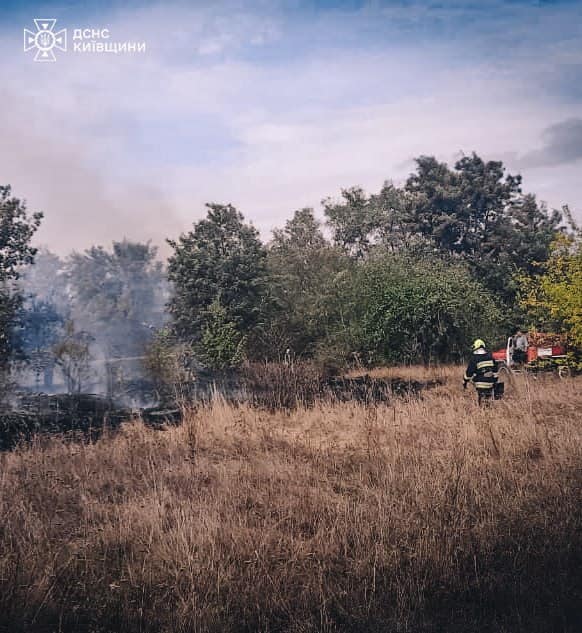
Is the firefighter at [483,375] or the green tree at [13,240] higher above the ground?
the green tree at [13,240]

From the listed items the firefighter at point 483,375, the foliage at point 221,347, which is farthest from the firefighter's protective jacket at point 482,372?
the foliage at point 221,347

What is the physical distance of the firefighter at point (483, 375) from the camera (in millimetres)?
10648

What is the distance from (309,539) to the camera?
454 cm

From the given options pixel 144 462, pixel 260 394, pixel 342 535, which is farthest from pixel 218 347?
pixel 342 535

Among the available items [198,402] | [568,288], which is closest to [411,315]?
[568,288]

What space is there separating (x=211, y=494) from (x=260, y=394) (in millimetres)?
6463

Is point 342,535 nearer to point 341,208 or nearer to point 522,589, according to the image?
point 522,589

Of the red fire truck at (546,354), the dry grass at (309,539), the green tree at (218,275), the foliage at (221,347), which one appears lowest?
the dry grass at (309,539)

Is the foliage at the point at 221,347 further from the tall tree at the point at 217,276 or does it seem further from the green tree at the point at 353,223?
the green tree at the point at 353,223

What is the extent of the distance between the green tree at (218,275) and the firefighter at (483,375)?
458 inches

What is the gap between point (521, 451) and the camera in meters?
6.48

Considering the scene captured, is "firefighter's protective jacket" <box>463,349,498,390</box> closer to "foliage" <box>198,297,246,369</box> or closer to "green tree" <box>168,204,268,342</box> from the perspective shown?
"foliage" <box>198,297,246,369</box>

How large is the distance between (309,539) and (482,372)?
7.29 metres

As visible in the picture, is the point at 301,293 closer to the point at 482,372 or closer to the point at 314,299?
the point at 314,299
